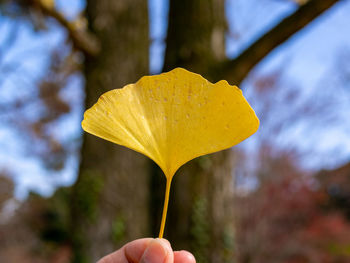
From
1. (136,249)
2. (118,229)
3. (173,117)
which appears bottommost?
(118,229)

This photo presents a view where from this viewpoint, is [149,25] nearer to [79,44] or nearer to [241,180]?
[79,44]

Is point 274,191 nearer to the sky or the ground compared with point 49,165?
nearer to the sky

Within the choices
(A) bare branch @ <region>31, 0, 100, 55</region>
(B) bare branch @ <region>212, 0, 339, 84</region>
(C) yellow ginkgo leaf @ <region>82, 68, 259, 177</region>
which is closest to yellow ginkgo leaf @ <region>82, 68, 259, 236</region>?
(C) yellow ginkgo leaf @ <region>82, 68, 259, 177</region>

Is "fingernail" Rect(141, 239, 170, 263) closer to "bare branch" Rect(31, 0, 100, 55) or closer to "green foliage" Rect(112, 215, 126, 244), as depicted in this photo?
"green foliage" Rect(112, 215, 126, 244)

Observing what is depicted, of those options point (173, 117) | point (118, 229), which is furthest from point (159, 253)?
point (118, 229)

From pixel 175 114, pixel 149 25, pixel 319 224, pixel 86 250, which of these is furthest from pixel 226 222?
pixel 319 224

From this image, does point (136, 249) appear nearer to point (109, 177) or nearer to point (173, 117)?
point (173, 117)
